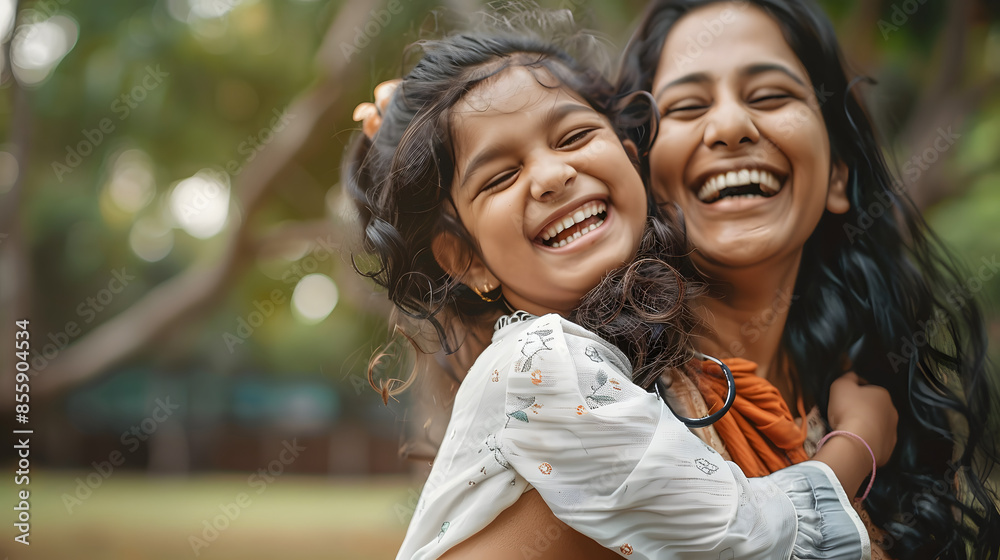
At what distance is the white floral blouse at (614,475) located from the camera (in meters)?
1.03

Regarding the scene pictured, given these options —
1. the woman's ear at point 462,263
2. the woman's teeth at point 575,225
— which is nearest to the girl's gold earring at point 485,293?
the woman's ear at point 462,263

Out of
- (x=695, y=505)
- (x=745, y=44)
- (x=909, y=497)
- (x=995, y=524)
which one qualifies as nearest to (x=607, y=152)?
(x=745, y=44)

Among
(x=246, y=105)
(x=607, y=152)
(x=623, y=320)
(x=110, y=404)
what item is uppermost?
(x=607, y=152)

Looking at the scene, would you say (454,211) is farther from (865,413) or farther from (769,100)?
(865,413)

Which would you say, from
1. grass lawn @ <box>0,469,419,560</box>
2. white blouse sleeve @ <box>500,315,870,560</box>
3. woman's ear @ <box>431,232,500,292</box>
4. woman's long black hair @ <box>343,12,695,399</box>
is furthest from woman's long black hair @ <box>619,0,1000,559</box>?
grass lawn @ <box>0,469,419,560</box>

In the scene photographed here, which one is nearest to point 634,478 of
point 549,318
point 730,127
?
point 549,318

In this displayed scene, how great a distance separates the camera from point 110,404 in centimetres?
1168

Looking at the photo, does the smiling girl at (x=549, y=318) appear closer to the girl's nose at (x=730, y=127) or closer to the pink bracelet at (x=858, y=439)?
the pink bracelet at (x=858, y=439)

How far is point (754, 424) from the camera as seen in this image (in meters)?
1.30

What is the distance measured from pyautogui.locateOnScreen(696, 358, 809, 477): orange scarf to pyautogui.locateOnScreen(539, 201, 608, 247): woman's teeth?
12.5 inches

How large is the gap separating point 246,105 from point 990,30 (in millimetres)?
4826

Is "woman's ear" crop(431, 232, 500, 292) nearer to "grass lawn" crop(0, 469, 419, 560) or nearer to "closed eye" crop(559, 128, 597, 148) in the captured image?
"closed eye" crop(559, 128, 597, 148)

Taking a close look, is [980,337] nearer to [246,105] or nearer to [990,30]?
[990,30]

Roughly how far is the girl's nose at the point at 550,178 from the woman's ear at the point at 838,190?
1.74 feet
